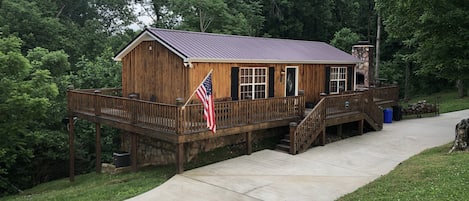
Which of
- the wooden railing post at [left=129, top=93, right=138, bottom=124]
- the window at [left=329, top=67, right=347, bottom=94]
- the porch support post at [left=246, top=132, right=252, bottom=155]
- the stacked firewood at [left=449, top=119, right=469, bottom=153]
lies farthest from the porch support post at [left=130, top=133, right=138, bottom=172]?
the window at [left=329, top=67, right=347, bottom=94]

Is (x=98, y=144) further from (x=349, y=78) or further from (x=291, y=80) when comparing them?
(x=349, y=78)

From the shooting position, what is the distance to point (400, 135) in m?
16.3

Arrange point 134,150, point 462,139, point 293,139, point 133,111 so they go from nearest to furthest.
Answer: point 462,139
point 133,111
point 134,150
point 293,139

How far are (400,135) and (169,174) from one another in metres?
10.1

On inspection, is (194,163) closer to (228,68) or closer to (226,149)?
(226,149)

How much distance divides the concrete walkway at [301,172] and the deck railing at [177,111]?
1.28 meters

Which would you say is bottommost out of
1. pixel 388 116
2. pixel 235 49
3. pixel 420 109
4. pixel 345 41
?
pixel 388 116

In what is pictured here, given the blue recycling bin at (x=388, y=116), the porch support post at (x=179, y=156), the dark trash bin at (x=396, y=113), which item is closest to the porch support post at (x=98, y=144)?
the porch support post at (x=179, y=156)

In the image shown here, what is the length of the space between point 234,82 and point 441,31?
779cm

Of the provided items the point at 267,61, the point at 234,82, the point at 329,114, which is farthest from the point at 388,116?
the point at 234,82

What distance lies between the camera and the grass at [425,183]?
23.9ft

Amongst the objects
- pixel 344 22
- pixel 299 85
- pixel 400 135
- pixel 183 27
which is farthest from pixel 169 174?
pixel 344 22

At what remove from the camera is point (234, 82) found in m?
14.1

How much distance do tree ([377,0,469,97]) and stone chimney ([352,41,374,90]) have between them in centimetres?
583
